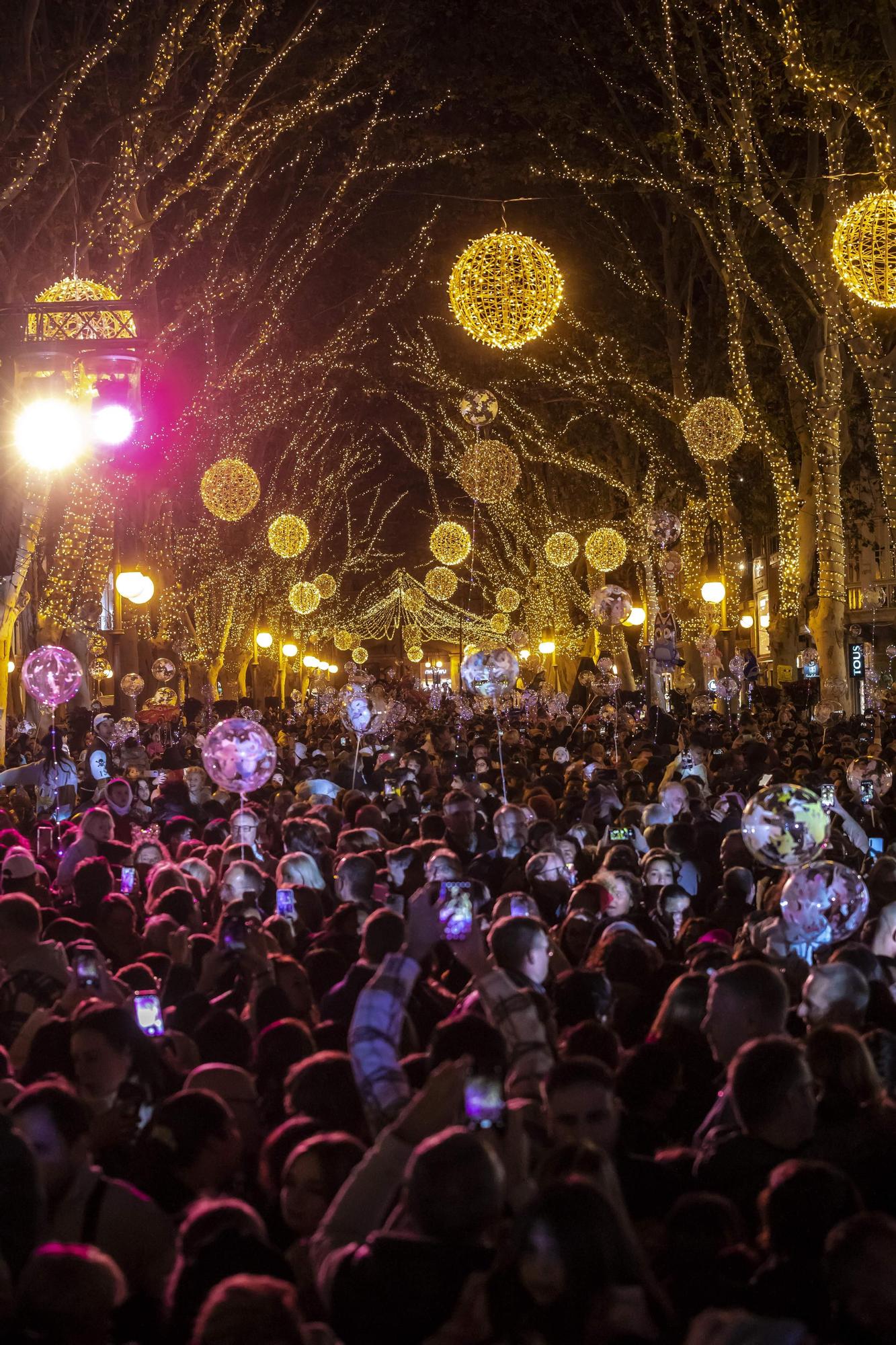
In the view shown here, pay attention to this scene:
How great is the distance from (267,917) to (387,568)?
72547 millimetres

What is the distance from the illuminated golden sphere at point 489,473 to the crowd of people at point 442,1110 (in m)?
15.2

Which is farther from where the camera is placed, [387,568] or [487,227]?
[387,568]

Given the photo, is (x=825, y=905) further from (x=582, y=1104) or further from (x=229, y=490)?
(x=229, y=490)

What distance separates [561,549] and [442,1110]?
3012 centimetres

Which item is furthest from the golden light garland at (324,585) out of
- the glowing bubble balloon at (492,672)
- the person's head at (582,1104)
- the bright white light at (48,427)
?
the person's head at (582,1104)

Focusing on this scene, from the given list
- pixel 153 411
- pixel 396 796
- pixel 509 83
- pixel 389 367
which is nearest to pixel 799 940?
pixel 396 796

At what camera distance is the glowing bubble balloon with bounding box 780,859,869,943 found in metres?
6.38

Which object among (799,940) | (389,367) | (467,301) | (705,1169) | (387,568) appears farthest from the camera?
(387,568)

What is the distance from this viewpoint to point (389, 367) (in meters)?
34.3

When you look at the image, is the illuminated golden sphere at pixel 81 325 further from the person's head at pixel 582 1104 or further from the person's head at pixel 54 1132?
the person's head at pixel 582 1104

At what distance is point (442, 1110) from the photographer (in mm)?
3531

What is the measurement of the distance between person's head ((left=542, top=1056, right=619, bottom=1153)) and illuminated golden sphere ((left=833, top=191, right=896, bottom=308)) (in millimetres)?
10070

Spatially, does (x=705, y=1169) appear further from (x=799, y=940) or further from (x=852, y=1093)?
(x=799, y=940)

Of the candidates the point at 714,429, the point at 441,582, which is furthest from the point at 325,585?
the point at 714,429
